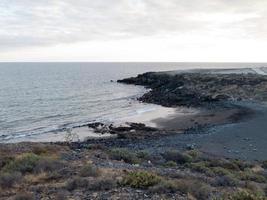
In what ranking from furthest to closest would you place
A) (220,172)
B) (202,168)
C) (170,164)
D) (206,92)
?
(206,92) < (170,164) < (202,168) < (220,172)

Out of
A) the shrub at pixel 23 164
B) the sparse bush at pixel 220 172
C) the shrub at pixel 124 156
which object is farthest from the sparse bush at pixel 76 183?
the sparse bush at pixel 220 172

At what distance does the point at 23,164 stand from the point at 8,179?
7.43 ft

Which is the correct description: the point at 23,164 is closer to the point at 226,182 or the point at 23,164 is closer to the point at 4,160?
the point at 4,160

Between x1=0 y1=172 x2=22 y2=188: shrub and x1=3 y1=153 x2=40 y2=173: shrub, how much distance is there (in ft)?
4.24

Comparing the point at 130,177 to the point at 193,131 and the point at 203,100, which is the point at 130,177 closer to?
the point at 193,131

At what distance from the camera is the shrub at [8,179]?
45.1 ft

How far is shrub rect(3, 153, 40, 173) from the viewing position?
621 inches

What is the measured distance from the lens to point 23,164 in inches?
637

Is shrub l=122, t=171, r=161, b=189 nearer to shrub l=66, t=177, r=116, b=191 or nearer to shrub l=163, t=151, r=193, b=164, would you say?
shrub l=66, t=177, r=116, b=191

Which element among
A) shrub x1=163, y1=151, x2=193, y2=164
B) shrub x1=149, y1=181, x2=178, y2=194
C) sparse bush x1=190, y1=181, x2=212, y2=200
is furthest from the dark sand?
shrub x1=149, y1=181, x2=178, y2=194

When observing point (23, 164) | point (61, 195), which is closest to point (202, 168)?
point (23, 164)

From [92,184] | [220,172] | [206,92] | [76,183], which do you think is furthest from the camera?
[206,92]

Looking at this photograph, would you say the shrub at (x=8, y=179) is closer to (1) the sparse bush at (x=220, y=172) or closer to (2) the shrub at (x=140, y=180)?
(2) the shrub at (x=140, y=180)

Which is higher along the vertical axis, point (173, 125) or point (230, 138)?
point (230, 138)
